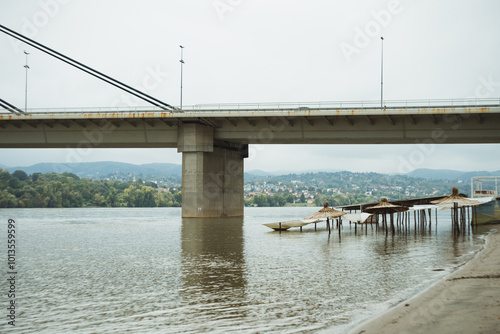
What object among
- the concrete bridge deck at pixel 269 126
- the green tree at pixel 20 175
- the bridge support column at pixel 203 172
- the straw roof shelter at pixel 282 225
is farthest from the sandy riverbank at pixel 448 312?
the green tree at pixel 20 175

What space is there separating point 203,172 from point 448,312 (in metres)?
52.0

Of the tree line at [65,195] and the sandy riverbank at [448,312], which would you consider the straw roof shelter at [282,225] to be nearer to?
the sandy riverbank at [448,312]

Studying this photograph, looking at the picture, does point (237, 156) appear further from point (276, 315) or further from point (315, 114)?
point (276, 315)

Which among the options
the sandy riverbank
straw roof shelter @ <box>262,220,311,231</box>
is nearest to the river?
the sandy riverbank

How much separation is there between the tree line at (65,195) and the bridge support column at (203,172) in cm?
9507

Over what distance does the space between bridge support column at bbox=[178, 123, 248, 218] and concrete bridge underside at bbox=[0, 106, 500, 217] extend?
0.41ft

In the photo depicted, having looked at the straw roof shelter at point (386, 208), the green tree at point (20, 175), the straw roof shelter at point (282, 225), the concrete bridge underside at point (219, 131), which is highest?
the concrete bridge underside at point (219, 131)

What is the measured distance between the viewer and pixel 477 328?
8.35 m

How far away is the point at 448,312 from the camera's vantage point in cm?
971

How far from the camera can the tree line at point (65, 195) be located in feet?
468

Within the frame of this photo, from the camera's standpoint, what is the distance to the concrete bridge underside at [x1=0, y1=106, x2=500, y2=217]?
54.5 metres

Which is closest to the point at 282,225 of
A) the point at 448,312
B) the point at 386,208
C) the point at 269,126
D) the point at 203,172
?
the point at 386,208

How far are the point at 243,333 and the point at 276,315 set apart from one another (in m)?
1.65

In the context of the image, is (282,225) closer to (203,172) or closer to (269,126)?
(269,126)
